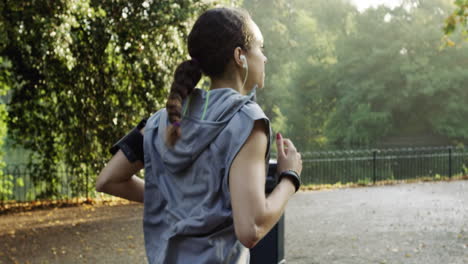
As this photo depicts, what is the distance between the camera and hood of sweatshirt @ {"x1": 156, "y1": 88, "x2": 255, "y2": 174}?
1.44 metres

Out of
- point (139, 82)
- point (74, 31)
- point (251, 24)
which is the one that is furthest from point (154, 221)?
point (139, 82)

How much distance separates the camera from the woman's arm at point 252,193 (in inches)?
53.0

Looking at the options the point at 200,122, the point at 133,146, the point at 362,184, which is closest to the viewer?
the point at 200,122

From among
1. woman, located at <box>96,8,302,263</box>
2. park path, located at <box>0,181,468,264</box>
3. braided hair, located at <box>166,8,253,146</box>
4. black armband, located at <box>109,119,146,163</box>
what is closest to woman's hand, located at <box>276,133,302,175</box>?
woman, located at <box>96,8,302,263</box>

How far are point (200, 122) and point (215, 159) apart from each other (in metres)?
0.11

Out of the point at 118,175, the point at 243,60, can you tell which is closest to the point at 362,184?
the point at 118,175

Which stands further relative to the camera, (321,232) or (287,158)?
(321,232)

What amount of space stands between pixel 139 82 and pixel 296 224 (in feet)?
15.2

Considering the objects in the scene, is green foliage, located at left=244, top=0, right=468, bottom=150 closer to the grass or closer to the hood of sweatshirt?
the grass

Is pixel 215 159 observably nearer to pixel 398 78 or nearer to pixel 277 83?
pixel 398 78

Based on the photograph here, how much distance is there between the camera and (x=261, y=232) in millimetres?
1376

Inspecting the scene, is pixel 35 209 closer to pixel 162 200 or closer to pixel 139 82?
pixel 139 82

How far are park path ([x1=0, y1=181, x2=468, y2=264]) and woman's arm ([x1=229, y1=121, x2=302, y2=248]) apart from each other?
18.9 feet

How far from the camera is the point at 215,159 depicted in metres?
1.44
